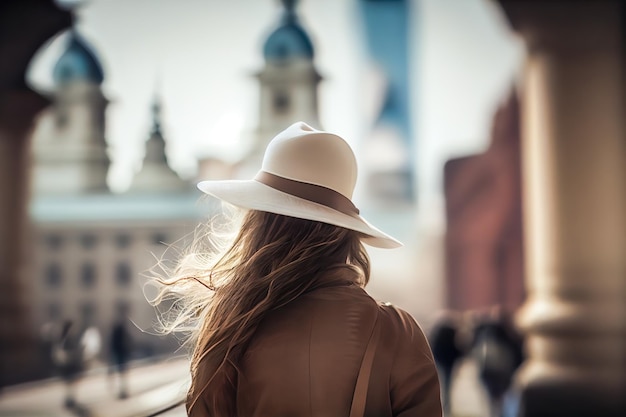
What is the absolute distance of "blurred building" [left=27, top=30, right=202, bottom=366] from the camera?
19891mm

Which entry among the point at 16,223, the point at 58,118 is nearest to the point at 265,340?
the point at 16,223

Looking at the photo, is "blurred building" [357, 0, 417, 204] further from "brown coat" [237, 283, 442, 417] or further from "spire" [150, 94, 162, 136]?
"brown coat" [237, 283, 442, 417]

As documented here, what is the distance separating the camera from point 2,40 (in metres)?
7.97

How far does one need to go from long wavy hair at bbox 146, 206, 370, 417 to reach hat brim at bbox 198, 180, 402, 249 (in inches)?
0.8

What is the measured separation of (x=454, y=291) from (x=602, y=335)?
Result: 24.5ft

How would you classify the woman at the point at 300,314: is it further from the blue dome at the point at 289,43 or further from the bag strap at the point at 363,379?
the blue dome at the point at 289,43

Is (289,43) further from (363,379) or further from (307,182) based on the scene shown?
(363,379)

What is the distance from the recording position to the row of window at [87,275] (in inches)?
894

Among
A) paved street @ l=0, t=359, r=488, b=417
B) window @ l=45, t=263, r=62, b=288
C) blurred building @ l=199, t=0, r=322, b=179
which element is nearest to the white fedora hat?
paved street @ l=0, t=359, r=488, b=417

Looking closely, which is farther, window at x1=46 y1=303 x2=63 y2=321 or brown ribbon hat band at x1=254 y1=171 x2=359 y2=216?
window at x1=46 y1=303 x2=63 y2=321

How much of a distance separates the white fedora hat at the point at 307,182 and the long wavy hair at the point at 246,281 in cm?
2

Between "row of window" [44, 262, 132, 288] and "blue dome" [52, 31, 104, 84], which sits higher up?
"blue dome" [52, 31, 104, 84]

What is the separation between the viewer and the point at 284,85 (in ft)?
65.8

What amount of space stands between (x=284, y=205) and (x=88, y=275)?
23.4 m
